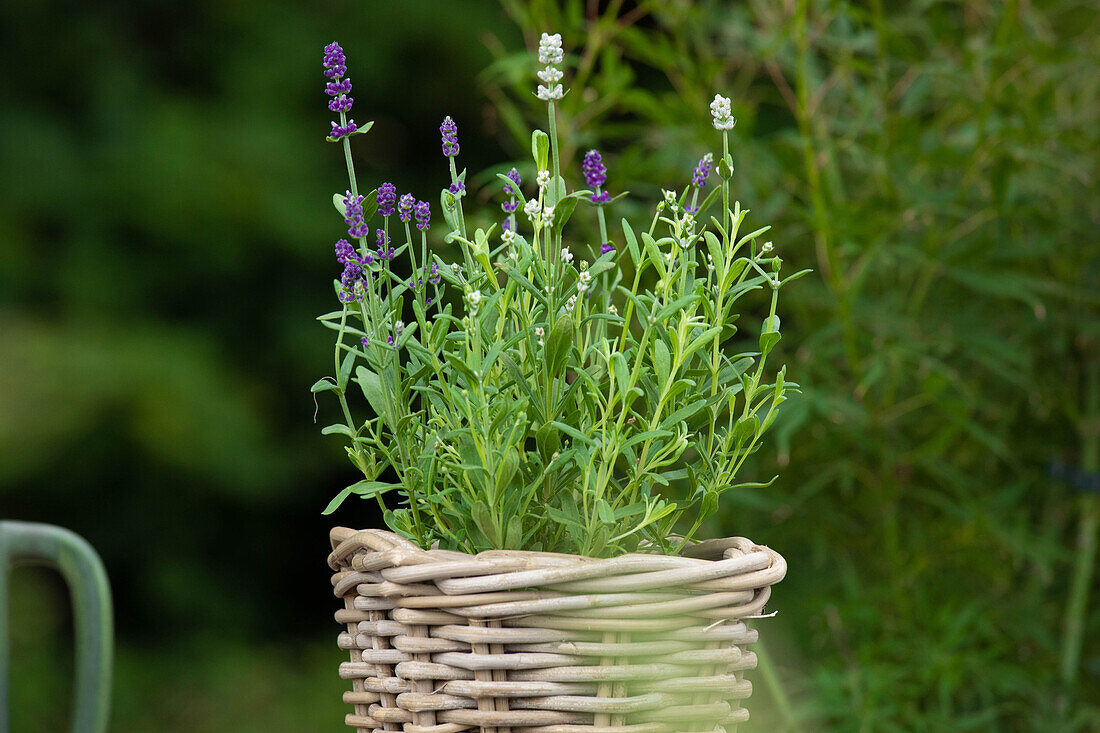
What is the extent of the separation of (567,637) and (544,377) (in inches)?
3.7

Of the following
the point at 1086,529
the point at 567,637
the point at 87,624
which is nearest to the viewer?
the point at 567,637

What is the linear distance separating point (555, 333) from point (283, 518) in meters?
1.70

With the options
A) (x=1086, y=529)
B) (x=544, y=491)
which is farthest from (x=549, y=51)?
(x=1086, y=529)

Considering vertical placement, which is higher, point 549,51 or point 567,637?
point 549,51

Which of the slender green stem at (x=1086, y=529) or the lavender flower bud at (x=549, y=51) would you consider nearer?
the lavender flower bud at (x=549, y=51)

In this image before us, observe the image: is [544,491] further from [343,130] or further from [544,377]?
[343,130]

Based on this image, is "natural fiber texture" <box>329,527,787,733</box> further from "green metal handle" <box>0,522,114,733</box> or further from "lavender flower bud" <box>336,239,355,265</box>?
"green metal handle" <box>0,522,114,733</box>

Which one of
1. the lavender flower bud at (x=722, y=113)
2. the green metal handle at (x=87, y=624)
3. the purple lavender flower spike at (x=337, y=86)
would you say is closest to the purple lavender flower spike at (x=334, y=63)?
the purple lavender flower spike at (x=337, y=86)

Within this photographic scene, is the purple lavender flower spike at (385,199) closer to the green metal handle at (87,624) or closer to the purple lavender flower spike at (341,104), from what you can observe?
the purple lavender flower spike at (341,104)

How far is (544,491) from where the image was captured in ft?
1.30

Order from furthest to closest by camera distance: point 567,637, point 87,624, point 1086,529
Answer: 1. point 1086,529
2. point 87,624
3. point 567,637

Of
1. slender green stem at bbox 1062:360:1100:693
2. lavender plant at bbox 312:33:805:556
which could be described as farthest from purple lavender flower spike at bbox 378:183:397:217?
slender green stem at bbox 1062:360:1100:693

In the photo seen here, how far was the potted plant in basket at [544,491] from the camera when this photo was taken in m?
0.35

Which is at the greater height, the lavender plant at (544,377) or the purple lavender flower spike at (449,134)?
the purple lavender flower spike at (449,134)
